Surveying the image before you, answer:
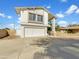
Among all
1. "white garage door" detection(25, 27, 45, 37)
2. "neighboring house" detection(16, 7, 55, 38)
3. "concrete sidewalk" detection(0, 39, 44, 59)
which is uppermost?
"neighboring house" detection(16, 7, 55, 38)

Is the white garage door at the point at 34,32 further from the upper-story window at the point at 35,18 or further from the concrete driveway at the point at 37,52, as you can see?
the concrete driveway at the point at 37,52

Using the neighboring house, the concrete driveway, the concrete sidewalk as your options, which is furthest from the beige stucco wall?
the concrete sidewalk

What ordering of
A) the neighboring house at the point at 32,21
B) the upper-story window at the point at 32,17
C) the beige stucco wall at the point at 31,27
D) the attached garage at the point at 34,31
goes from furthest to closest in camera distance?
the upper-story window at the point at 32,17 < the attached garage at the point at 34,31 < the neighboring house at the point at 32,21 < the beige stucco wall at the point at 31,27

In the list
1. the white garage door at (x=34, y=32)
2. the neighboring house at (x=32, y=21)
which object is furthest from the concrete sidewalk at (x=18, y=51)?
the white garage door at (x=34, y=32)

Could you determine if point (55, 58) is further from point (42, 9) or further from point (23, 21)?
point (42, 9)

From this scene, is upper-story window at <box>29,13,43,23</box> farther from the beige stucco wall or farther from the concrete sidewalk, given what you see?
the concrete sidewalk

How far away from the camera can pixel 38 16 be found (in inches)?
1006

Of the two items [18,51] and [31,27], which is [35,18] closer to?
[31,27]

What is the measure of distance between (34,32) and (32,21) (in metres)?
2.29

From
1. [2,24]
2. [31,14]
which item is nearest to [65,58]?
[31,14]

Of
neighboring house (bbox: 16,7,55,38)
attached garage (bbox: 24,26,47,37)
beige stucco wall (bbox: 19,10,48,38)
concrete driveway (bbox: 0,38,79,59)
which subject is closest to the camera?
concrete driveway (bbox: 0,38,79,59)

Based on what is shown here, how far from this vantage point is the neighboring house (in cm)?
2369

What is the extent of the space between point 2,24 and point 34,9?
8380 millimetres

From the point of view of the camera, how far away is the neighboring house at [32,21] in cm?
2369
